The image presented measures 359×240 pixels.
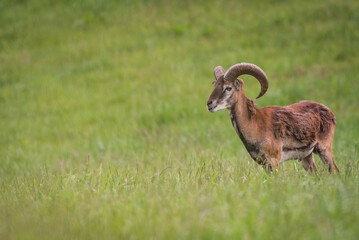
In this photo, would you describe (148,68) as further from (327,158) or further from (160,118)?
(327,158)

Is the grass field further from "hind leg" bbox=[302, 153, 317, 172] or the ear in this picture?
the ear

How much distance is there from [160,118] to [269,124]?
7177 millimetres

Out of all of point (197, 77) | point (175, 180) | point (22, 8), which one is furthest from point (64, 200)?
point (22, 8)

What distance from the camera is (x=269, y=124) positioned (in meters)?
6.45

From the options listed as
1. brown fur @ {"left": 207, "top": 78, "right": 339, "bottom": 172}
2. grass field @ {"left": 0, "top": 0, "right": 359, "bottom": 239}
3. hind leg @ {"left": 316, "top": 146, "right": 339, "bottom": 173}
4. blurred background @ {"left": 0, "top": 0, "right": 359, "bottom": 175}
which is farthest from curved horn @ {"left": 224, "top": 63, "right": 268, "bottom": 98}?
blurred background @ {"left": 0, "top": 0, "right": 359, "bottom": 175}

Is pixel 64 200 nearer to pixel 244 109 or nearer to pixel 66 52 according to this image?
pixel 244 109

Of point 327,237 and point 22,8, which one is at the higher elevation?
point 22,8

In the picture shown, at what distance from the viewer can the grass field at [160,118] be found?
4070 millimetres

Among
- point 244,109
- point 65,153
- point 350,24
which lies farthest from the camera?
point 350,24

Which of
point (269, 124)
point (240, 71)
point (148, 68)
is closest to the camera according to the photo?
point (240, 71)

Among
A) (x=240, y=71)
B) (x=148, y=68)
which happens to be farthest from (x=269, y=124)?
(x=148, y=68)

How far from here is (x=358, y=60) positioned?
1575cm

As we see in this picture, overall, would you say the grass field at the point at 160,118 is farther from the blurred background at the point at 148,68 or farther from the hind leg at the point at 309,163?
the hind leg at the point at 309,163

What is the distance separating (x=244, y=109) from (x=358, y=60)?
1081 cm
